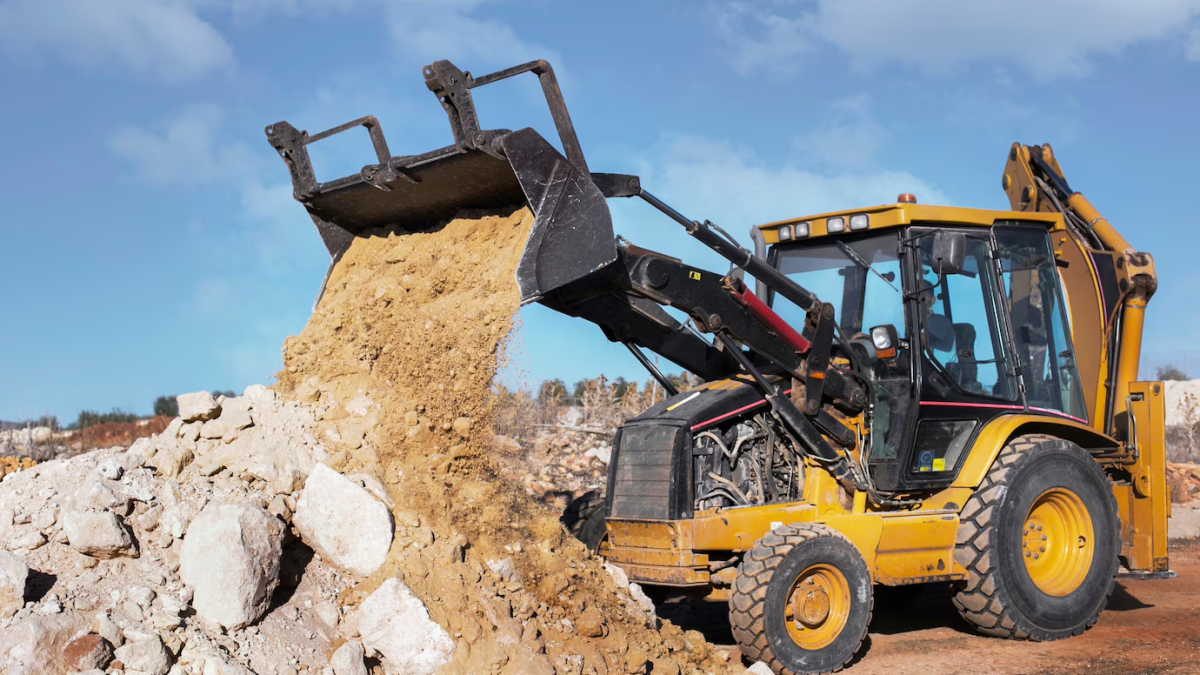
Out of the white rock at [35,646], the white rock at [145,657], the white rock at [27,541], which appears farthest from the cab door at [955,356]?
the white rock at [27,541]

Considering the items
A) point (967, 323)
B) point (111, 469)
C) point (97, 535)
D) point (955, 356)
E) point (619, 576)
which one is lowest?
point (619, 576)

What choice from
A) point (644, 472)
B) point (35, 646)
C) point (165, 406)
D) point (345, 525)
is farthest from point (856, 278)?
point (165, 406)

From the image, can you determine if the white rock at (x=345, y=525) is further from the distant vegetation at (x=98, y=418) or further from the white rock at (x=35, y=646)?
the distant vegetation at (x=98, y=418)

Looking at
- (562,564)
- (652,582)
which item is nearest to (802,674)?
(652,582)

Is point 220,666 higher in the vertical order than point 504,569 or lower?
lower

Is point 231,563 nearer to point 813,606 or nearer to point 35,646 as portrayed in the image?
point 35,646

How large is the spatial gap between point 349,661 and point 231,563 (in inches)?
29.7

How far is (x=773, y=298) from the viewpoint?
7.40m

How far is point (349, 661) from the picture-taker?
502 centimetres

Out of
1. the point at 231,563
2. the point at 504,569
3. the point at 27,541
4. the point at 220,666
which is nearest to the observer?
the point at 220,666

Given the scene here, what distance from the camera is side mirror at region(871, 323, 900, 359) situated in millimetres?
6754

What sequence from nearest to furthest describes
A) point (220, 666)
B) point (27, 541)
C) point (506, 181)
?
point (220, 666) → point (27, 541) → point (506, 181)

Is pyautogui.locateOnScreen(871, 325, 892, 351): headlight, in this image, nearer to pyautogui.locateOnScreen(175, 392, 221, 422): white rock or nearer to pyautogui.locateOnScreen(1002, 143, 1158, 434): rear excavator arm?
pyautogui.locateOnScreen(1002, 143, 1158, 434): rear excavator arm

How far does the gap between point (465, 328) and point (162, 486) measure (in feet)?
6.19
